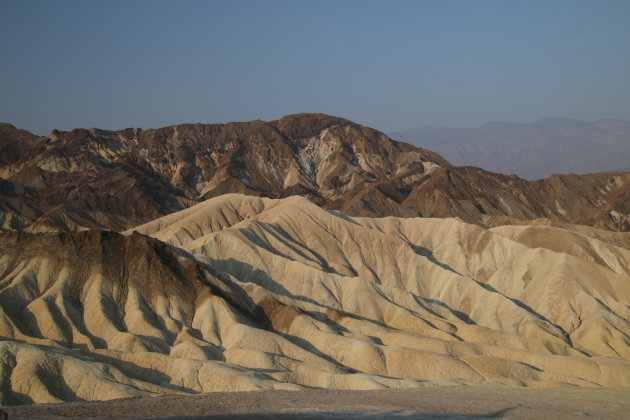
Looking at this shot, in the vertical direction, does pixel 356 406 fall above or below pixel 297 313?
above

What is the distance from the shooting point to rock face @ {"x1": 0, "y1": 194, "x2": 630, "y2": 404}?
5688cm

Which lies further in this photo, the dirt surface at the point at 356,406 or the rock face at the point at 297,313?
the rock face at the point at 297,313

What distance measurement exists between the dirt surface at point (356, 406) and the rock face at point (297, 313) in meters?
10.3

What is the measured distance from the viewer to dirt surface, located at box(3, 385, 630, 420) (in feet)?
119

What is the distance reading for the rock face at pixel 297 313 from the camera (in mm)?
56875

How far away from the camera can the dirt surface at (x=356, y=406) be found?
36281 millimetres

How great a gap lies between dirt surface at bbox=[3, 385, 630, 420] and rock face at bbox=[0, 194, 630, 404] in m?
10.3

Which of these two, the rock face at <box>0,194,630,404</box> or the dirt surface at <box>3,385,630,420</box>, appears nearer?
the dirt surface at <box>3,385,630,420</box>

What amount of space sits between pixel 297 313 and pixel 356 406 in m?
38.4

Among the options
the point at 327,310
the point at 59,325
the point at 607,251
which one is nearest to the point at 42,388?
the point at 59,325

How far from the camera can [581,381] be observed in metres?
64.9

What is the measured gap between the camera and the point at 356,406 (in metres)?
39.7

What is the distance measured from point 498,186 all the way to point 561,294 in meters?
101

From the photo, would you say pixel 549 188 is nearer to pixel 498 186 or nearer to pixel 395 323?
pixel 498 186
